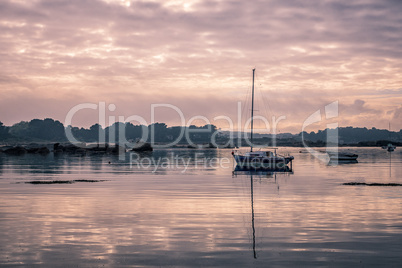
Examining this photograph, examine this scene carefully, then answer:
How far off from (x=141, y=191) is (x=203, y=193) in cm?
626

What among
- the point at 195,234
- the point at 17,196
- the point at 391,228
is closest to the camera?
the point at 195,234

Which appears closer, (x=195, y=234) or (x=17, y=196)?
(x=195, y=234)

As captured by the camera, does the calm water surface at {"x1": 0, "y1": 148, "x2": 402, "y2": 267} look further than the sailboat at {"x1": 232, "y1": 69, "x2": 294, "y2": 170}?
No

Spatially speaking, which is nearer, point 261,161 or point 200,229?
point 200,229

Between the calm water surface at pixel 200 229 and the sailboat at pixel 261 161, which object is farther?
the sailboat at pixel 261 161

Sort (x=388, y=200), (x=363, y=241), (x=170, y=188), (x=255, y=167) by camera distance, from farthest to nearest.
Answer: (x=255, y=167) < (x=170, y=188) < (x=388, y=200) < (x=363, y=241)

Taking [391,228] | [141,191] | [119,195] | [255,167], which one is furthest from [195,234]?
[255,167]

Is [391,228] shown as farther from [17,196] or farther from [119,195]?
[17,196]

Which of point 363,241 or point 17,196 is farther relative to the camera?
point 17,196

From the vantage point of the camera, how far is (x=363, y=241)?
21.3 metres

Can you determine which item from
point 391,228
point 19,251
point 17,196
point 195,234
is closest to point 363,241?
point 391,228

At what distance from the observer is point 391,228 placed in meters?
24.5

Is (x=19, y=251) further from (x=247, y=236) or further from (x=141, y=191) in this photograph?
(x=141, y=191)

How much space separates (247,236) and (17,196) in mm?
24888
